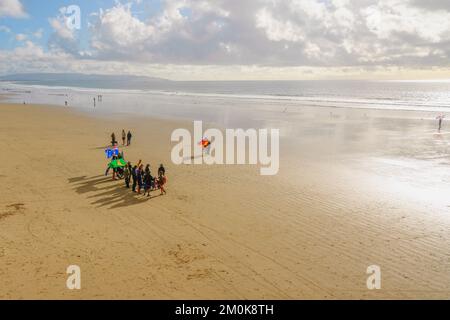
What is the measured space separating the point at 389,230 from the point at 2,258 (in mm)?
12965

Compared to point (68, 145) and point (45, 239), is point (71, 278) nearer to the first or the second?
point (45, 239)

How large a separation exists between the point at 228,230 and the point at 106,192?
22.7ft

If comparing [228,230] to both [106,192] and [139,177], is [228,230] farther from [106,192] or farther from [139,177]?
[106,192]

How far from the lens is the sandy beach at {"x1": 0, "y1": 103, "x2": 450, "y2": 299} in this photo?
364 inches

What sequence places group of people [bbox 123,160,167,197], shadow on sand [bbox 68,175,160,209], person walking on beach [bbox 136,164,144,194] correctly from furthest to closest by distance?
person walking on beach [bbox 136,164,144,194]
group of people [bbox 123,160,167,197]
shadow on sand [bbox 68,175,160,209]

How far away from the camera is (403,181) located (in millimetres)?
18359

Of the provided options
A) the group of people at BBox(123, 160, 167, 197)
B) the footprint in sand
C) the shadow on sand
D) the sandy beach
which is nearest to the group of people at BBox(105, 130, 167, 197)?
the group of people at BBox(123, 160, 167, 197)

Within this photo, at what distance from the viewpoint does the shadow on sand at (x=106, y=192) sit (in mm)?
14807

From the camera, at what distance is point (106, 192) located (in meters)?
16.1

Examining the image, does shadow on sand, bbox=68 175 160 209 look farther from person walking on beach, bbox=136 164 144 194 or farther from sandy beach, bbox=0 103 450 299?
person walking on beach, bbox=136 164 144 194

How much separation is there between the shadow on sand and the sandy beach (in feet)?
0.29

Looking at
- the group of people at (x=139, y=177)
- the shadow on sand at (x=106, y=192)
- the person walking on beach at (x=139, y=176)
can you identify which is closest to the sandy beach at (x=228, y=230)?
the shadow on sand at (x=106, y=192)

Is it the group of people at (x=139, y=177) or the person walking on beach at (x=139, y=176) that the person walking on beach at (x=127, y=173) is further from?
the person walking on beach at (x=139, y=176)

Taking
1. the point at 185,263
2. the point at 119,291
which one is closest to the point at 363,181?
the point at 185,263
